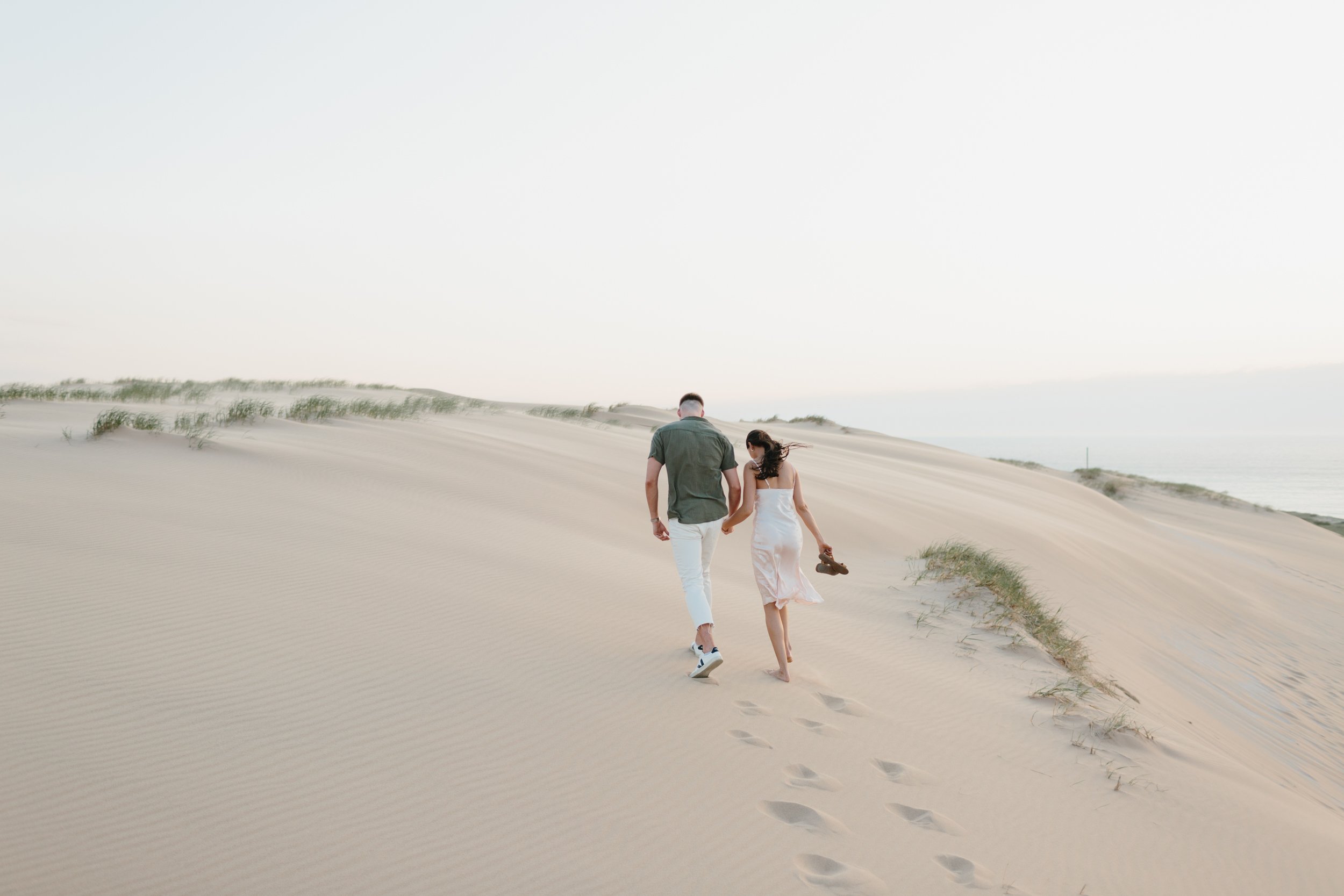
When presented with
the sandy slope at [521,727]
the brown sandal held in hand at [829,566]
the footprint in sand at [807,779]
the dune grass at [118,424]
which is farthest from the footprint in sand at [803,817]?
the dune grass at [118,424]

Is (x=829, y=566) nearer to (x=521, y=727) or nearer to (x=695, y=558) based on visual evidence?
(x=695, y=558)

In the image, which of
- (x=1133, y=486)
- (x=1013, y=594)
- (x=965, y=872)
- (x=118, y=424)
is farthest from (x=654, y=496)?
(x=1133, y=486)

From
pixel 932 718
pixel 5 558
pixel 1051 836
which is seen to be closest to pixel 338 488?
pixel 5 558

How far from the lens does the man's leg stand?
190 inches

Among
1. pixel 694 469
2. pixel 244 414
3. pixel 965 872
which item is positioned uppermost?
pixel 244 414

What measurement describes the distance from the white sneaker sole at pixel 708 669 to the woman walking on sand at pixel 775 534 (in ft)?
1.39

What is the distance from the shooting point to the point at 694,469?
16.0 ft

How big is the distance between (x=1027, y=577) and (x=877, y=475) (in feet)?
22.7

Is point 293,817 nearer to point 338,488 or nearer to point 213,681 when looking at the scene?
point 213,681

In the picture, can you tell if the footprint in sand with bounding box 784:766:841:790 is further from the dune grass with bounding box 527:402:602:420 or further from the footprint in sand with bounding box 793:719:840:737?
the dune grass with bounding box 527:402:602:420

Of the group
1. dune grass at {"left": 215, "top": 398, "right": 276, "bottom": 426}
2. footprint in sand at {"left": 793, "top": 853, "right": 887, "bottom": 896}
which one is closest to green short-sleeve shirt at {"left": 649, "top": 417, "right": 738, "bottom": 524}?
footprint in sand at {"left": 793, "top": 853, "right": 887, "bottom": 896}

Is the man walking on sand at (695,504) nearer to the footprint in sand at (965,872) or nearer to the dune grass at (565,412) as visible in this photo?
the footprint in sand at (965,872)

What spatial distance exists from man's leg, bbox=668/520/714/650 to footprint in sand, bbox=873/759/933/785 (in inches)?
47.3

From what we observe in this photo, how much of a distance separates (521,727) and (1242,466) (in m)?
113
